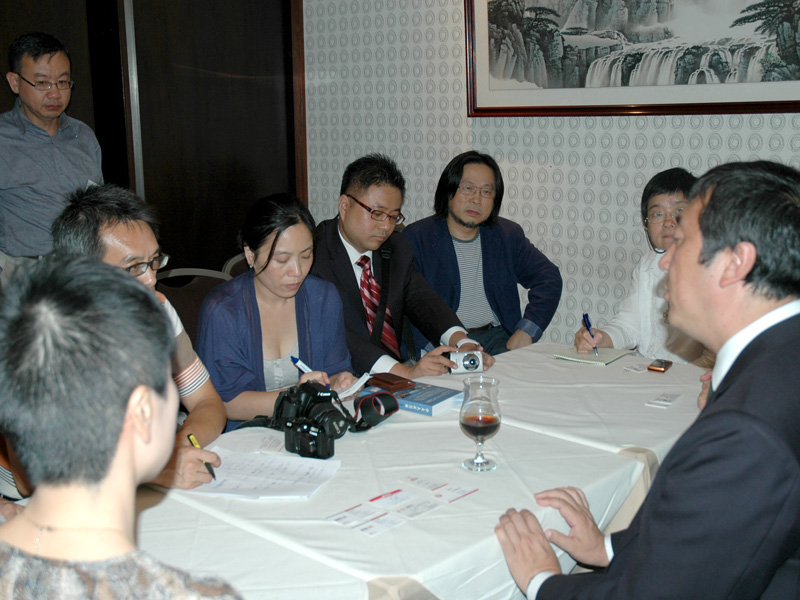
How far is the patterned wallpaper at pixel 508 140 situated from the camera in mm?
3645

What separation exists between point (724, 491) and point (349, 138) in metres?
4.06

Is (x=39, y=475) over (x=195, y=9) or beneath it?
beneath

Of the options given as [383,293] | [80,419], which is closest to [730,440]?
[80,419]

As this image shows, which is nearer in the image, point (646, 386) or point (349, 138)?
point (646, 386)

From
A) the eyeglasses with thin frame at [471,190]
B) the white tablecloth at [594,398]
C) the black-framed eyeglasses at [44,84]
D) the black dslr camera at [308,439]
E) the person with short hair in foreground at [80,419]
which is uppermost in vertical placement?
the black-framed eyeglasses at [44,84]

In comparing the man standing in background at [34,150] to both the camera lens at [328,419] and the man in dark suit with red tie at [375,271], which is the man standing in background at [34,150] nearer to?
the man in dark suit with red tie at [375,271]

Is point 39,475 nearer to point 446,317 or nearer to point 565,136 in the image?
point 446,317

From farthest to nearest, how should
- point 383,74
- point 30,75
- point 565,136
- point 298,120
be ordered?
point 298,120
point 383,74
point 565,136
point 30,75

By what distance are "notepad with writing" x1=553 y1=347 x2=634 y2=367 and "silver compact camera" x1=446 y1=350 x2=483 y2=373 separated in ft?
1.12

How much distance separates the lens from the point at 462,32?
4.27 m

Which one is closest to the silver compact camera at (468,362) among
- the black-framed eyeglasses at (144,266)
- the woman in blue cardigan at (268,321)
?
the woman in blue cardigan at (268,321)

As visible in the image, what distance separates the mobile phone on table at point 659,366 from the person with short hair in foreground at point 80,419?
1961mm

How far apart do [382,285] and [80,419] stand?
2.40 metres

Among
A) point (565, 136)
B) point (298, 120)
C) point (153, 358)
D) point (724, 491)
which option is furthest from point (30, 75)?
point (724, 491)
